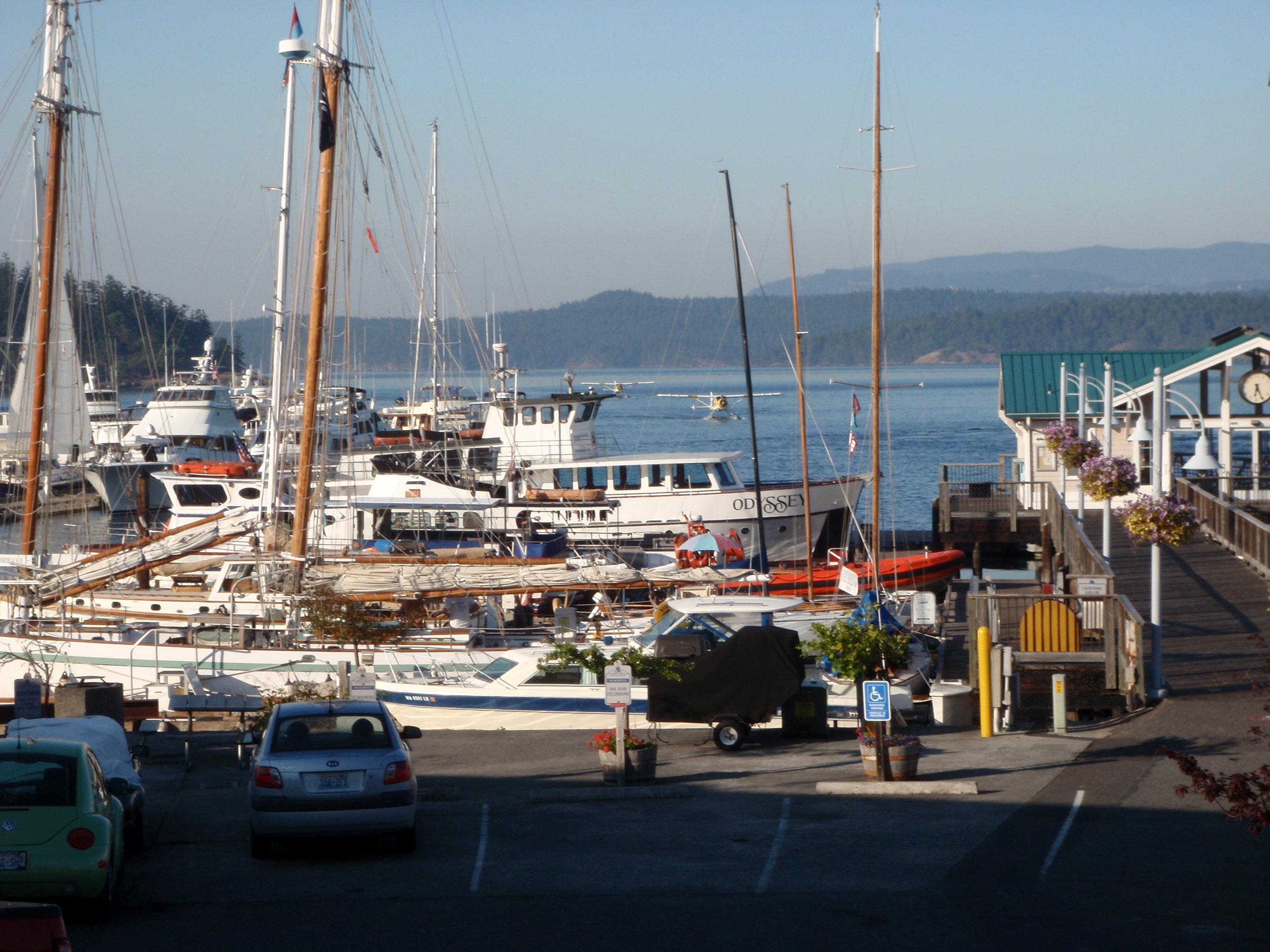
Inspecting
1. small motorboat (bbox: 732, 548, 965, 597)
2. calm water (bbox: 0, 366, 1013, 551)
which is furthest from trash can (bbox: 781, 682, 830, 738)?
small motorboat (bbox: 732, 548, 965, 597)

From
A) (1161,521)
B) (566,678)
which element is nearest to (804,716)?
(566,678)

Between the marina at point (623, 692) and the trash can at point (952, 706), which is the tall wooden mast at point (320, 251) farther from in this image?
the trash can at point (952, 706)

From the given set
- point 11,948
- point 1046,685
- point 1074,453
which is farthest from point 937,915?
point 1074,453

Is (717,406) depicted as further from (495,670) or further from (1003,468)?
(495,670)

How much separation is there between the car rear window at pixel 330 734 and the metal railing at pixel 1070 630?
9.25 m

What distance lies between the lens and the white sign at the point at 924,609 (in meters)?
23.7

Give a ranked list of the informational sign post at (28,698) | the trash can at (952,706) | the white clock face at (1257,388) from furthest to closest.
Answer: the white clock face at (1257,388) → the trash can at (952,706) → the informational sign post at (28,698)

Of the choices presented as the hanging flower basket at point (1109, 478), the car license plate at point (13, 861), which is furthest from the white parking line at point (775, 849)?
the hanging flower basket at point (1109, 478)

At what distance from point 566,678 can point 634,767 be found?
619 centimetres

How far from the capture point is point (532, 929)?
8.68m

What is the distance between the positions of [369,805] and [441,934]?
2233 millimetres

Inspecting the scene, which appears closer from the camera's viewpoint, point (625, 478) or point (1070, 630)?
point (1070, 630)

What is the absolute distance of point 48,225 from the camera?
27438mm

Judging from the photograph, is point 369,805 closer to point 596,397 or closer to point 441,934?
point 441,934
